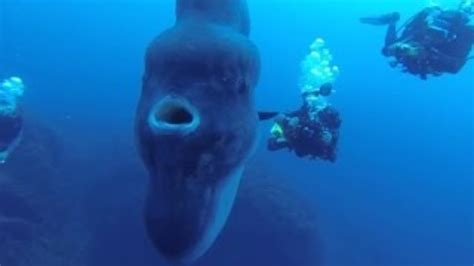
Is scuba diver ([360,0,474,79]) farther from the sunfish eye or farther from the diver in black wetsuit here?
the sunfish eye

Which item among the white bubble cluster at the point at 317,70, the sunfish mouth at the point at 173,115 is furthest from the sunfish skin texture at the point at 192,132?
the white bubble cluster at the point at 317,70

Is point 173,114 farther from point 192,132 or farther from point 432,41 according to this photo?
point 432,41

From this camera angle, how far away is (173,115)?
11.0 feet

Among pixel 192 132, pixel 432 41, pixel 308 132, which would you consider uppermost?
pixel 432 41

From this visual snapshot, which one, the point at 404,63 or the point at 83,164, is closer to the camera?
the point at 404,63

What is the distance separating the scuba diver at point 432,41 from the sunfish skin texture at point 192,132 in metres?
5.79

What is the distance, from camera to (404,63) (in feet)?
30.1

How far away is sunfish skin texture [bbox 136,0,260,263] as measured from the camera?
3.29m

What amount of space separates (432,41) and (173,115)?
6783 millimetres

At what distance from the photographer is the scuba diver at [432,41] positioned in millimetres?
A: 9102

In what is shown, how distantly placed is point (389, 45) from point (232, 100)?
6.29m

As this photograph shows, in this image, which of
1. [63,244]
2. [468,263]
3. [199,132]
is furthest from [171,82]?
[468,263]

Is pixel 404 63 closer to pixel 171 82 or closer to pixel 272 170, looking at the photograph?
pixel 171 82

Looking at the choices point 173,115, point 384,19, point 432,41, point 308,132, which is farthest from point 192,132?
point 384,19
